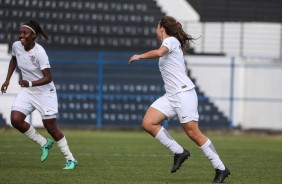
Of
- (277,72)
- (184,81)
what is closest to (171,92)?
(184,81)

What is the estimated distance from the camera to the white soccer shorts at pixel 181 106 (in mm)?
10477

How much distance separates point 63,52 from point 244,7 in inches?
278

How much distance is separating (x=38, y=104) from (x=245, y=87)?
15621 millimetres

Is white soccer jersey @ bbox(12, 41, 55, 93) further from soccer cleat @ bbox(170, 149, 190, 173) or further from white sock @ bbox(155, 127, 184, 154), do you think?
soccer cleat @ bbox(170, 149, 190, 173)

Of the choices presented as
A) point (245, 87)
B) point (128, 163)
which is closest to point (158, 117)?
point (128, 163)

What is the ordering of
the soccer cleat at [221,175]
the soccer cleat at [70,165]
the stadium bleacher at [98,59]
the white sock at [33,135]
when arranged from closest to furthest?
the soccer cleat at [221,175], the soccer cleat at [70,165], the white sock at [33,135], the stadium bleacher at [98,59]

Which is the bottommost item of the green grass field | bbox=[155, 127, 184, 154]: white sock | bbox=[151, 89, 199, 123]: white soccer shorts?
the green grass field

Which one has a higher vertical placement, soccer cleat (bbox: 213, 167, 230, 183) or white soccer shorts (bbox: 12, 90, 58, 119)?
white soccer shorts (bbox: 12, 90, 58, 119)

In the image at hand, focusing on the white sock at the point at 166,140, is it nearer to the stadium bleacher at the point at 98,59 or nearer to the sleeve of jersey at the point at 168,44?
the sleeve of jersey at the point at 168,44

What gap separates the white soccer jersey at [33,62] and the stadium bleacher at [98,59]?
13.1 metres

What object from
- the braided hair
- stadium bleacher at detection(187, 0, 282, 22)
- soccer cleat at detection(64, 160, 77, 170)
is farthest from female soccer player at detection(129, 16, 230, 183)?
stadium bleacher at detection(187, 0, 282, 22)

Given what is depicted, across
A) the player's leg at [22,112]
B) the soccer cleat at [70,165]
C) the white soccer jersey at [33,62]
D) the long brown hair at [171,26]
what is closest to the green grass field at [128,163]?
the soccer cleat at [70,165]

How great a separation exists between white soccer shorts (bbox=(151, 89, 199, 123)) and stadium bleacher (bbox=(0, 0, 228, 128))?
14819mm

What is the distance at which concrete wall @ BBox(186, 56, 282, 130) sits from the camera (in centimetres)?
2647
